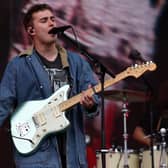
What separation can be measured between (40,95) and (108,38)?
197cm

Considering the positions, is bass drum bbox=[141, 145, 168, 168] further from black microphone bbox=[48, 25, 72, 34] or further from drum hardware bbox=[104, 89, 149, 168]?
black microphone bbox=[48, 25, 72, 34]

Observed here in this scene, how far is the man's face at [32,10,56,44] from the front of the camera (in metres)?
4.54

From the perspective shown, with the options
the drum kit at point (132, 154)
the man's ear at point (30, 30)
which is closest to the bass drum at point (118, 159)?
the drum kit at point (132, 154)

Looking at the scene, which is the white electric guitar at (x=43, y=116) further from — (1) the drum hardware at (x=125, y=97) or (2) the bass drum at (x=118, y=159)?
(2) the bass drum at (x=118, y=159)

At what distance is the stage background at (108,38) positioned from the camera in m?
6.09

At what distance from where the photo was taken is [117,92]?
536 centimetres

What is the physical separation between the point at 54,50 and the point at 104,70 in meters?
0.53

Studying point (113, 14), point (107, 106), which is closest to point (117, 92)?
point (107, 106)

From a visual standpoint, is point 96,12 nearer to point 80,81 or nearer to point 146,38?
point 146,38

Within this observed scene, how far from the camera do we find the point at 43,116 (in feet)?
14.7

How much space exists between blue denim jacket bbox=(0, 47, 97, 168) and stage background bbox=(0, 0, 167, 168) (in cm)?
150

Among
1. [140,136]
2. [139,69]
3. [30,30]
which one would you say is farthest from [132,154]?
[30,30]

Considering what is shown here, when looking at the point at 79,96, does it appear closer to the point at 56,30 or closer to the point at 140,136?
the point at 56,30

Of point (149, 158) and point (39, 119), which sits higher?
point (39, 119)
